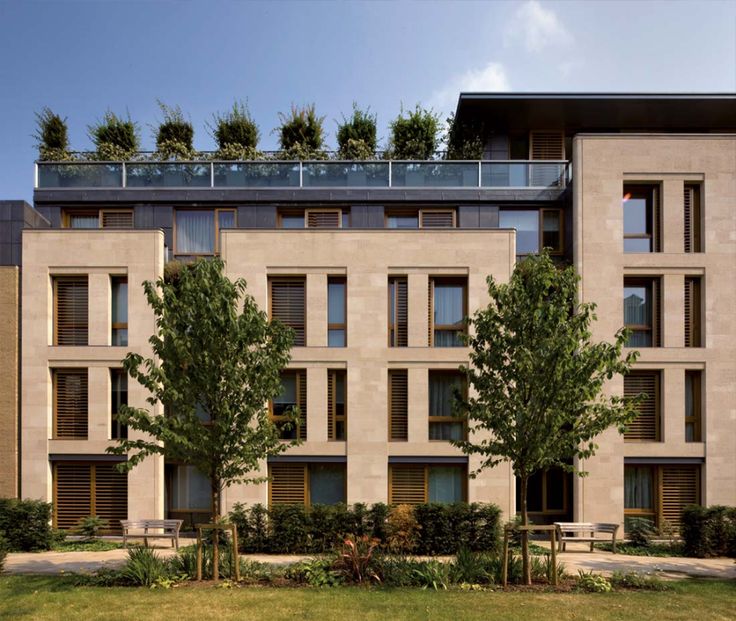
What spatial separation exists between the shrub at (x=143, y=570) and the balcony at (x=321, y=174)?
1189 centimetres

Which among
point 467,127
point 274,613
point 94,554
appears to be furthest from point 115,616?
point 467,127

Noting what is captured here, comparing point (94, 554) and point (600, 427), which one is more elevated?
point (600, 427)

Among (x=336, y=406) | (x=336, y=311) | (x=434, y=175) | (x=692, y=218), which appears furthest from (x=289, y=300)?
(x=692, y=218)

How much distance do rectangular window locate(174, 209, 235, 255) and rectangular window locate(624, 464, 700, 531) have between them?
51.3ft

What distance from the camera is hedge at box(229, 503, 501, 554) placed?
13633mm

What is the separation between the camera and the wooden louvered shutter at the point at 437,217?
58.4ft

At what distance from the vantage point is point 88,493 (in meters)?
15.7

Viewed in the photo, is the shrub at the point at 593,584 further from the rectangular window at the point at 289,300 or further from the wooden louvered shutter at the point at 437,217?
the wooden louvered shutter at the point at 437,217

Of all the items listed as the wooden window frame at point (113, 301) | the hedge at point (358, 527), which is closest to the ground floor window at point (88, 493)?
the wooden window frame at point (113, 301)

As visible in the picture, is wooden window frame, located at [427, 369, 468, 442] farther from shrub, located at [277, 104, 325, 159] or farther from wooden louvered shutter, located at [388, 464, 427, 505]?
shrub, located at [277, 104, 325, 159]

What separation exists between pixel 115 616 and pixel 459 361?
35.2 feet

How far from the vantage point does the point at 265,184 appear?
58.1ft

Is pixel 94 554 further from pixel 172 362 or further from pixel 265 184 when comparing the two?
pixel 265 184

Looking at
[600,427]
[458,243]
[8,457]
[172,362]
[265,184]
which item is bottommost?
[8,457]
